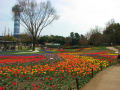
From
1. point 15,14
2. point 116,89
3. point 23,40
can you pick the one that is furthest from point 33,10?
point 23,40

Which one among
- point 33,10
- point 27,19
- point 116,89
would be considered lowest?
point 116,89

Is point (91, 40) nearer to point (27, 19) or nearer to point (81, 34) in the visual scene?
point (81, 34)

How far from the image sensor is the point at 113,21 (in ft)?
181

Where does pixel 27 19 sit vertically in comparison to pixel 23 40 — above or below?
above

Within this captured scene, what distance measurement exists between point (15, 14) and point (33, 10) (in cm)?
399

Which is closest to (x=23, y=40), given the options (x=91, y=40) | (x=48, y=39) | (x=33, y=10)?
(x=48, y=39)

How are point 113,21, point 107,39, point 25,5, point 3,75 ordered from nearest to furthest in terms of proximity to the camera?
1. point 3,75
2. point 25,5
3. point 107,39
4. point 113,21

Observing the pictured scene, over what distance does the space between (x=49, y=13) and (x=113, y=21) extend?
108 feet

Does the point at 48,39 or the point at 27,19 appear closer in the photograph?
the point at 27,19

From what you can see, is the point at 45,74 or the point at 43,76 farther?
the point at 45,74

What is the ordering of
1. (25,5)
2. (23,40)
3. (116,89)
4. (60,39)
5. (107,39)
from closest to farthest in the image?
(116,89) < (25,5) < (107,39) < (23,40) < (60,39)

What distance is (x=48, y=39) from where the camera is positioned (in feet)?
229

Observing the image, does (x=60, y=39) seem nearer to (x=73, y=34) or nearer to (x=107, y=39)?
(x=73, y=34)

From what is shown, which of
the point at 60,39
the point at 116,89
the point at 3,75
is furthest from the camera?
the point at 60,39
